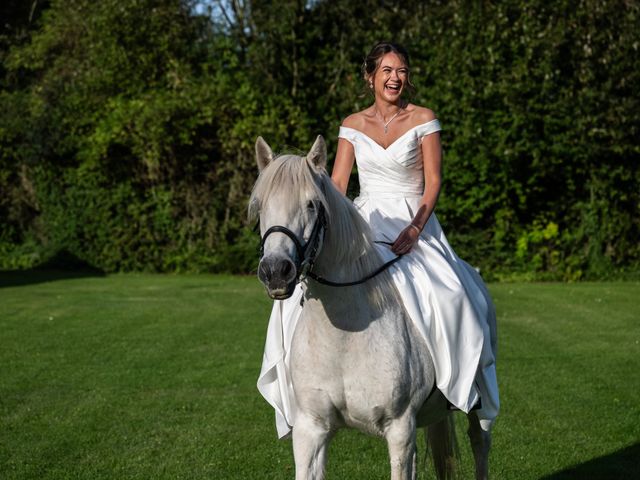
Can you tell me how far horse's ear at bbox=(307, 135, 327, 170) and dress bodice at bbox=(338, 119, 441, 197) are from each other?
43.7 inches

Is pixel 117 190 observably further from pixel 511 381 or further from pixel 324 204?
pixel 324 204

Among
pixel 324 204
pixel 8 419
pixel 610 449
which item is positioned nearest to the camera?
pixel 324 204

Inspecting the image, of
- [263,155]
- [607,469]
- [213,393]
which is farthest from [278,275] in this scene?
[213,393]

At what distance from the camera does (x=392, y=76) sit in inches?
202

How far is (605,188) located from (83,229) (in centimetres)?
1312

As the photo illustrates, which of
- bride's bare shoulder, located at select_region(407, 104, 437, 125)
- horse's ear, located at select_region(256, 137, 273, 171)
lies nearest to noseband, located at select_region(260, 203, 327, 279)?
horse's ear, located at select_region(256, 137, 273, 171)

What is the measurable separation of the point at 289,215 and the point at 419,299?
1221 mm

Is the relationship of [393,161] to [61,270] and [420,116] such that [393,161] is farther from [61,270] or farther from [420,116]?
[61,270]

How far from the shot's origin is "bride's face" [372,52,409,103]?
5.13m

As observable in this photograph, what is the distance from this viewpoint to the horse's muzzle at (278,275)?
11.7ft

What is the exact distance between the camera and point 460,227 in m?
21.1

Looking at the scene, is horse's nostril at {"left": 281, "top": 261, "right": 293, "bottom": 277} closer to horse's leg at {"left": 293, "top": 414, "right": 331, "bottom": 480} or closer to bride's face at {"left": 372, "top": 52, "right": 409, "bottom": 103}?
horse's leg at {"left": 293, "top": 414, "right": 331, "bottom": 480}

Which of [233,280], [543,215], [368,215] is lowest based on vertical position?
[233,280]

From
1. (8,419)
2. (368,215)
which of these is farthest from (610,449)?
(8,419)
